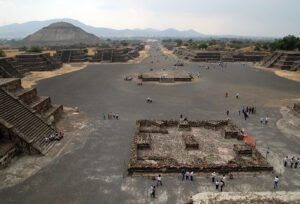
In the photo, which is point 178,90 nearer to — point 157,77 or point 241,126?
point 157,77

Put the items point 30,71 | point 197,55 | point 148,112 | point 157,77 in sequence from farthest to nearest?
point 197,55 < point 30,71 < point 157,77 < point 148,112

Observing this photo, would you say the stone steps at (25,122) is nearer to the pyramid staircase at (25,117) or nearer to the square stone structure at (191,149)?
the pyramid staircase at (25,117)

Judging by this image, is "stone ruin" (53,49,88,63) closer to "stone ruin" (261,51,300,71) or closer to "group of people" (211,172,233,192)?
"stone ruin" (261,51,300,71)

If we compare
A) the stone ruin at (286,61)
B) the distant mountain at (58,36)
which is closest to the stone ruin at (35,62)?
the stone ruin at (286,61)

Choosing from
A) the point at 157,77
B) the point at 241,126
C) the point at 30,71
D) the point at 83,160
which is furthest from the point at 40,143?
the point at 30,71

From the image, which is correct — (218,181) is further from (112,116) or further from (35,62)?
(35,62)

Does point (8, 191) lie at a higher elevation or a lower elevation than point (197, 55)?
lower

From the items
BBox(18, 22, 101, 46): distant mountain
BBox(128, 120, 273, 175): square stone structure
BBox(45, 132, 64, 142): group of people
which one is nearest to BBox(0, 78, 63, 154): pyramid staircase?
BBox(45, 132, 64, 142): group of people
